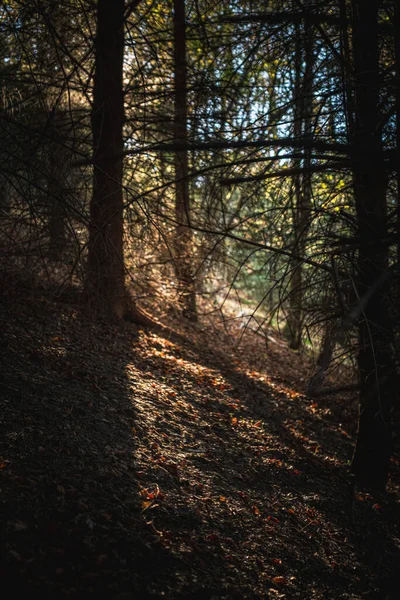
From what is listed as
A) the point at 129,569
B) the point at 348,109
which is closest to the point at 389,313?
the point at 348,109

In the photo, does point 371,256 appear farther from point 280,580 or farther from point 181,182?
point 181,182

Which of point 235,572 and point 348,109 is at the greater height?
point 348,109

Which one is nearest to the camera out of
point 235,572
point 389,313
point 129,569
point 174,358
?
point 129,569

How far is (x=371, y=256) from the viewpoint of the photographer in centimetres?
477

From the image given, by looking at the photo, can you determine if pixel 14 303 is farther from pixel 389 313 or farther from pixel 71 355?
pixel 389 313

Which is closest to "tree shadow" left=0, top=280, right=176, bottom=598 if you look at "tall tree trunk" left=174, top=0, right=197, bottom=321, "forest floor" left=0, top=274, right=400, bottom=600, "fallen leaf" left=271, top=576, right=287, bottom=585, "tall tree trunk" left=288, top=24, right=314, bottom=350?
"forest floor" left=0, top=274, right=400, bottom=600

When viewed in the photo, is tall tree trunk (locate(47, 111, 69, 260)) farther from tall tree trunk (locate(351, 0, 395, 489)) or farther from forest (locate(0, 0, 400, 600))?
tall tree trunk (locate(351, 0, 395, 489))

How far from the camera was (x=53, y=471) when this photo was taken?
138 inches

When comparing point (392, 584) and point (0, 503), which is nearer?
point (0, 503)

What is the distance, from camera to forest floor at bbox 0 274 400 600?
2.93 metres

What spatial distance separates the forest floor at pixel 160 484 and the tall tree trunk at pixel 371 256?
1.98 ft

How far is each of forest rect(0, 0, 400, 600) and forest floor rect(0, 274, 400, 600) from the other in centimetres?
2

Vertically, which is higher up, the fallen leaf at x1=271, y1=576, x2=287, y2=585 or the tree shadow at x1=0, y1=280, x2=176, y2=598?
the tree shadow at x1=0, y1=280, x2=176, y2=598

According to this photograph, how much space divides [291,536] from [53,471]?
2.27 meters
